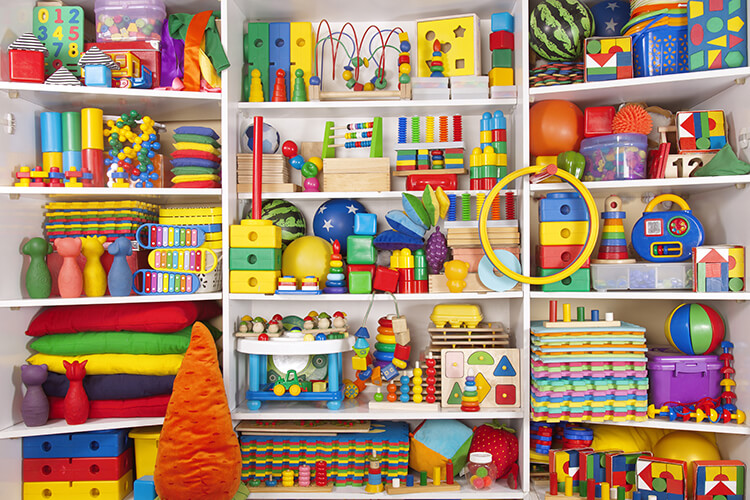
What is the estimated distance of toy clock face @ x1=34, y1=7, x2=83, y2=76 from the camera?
2.22 meters

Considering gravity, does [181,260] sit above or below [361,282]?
above

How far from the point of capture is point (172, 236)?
217 centimetres

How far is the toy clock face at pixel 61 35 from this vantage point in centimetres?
222

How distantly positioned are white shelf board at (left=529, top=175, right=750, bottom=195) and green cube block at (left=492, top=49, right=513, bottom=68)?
58cm

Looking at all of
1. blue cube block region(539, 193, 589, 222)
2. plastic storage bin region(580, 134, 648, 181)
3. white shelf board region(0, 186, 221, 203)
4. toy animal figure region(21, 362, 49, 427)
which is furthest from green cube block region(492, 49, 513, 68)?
toy animal figure region(21, 362, 49, 427)

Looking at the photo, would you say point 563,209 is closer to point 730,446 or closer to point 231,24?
point 730,446

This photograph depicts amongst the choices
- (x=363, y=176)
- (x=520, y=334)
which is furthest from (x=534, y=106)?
(x=520, y=334)

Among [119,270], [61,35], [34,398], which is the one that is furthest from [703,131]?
[34,398]

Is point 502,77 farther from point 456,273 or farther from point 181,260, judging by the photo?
point 181,260

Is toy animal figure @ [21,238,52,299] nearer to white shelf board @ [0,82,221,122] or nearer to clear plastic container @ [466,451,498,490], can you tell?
white shelf board @ [0,82,221,122]

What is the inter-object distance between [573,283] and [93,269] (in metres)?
1.99

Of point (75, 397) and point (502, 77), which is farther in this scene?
point (502, 77)

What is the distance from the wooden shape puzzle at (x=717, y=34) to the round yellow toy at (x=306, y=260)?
1688mm

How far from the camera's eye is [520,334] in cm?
218
